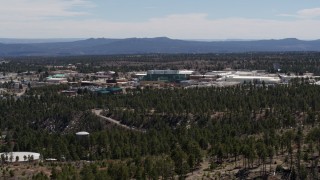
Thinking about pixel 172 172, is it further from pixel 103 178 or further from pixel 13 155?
pixel 13 155

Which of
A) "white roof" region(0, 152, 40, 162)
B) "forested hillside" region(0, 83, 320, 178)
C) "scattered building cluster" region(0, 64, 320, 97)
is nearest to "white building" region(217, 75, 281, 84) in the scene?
"scattered building cluster" region(0, 64, 320, 97)

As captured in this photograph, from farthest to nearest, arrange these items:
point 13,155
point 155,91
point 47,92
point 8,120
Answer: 1. point 47,92
2. point 155,91
3. point 8,120
4. point 13,155

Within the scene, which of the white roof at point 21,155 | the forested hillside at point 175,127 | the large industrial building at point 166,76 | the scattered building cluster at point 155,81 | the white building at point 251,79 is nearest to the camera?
the forested hillside at point 175,127

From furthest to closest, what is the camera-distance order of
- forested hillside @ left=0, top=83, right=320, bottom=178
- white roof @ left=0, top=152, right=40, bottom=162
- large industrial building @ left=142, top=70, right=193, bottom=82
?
large industrial building @ left=142, top=70, right=193, bottom=82 < white roof @ left=0, top=152, right=40, bottom=162 < forested hillside @ left=0, top=83, right=320, bottom=178

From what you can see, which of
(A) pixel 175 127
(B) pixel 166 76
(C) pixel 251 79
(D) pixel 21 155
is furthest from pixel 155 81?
(D) pixel 21 155

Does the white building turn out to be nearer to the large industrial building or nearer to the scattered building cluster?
the scattered building cluster

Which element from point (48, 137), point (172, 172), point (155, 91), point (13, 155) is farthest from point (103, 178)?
point (155, 91)

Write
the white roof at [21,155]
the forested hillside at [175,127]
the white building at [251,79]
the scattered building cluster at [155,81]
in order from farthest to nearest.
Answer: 1. the white building at [251,79]
2. the scattered building cluster at [155,81]
3. the white roof at [21,155]
4. the forested hillside at [175,127]

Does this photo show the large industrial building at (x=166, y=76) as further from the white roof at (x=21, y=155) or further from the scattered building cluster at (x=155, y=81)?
the white roof at (x=21, y=155)

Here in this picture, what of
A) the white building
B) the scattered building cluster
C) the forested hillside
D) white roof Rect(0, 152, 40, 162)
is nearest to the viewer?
the forested hillside

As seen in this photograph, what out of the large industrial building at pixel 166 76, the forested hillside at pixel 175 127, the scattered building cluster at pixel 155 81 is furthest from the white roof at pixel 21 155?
the large industrial building at pixel 166 76

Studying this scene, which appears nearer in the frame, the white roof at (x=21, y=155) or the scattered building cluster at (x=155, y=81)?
the white roof at (x=21, y=155)
